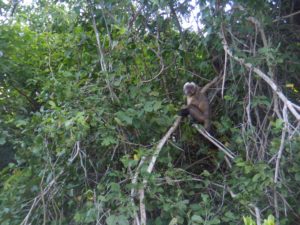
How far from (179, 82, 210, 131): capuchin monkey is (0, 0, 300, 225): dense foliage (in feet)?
0.48

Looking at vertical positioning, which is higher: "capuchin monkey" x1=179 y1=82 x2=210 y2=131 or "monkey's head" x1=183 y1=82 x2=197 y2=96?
"monkey's head" x1=183 y1=82 x2=197 y2=96

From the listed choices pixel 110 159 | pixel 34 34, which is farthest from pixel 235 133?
pixel 34 34

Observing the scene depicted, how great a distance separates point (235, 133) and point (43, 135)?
1.68m

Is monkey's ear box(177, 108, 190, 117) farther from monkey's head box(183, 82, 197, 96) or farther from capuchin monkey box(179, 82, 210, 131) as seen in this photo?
monkey's head box(183, 82, 197, 96)

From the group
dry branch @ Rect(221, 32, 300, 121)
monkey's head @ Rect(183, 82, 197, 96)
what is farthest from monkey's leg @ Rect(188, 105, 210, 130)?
dry branch @ Rect(221, 32, 300, 121)

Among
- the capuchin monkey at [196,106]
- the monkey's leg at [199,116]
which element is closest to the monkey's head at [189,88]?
the capuchin monkey at [196,106]

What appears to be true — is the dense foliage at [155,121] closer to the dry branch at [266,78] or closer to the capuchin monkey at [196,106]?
the dry branch at [266,78]

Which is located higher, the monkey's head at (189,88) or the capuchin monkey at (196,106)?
the monkey's head at (189,88)

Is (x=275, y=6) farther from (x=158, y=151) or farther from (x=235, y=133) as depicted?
(x=158, y=151)

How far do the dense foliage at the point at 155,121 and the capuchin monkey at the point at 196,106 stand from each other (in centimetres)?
15

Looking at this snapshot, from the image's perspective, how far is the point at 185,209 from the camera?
397 centimetres

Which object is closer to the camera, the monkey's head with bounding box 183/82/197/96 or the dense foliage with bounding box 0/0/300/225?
the dense foliage with bounding box 0/0/300/225

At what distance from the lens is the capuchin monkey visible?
16.8 ft

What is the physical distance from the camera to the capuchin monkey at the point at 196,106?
5129mm
